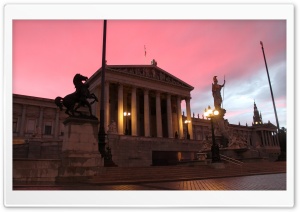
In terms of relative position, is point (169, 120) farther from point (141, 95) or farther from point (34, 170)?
point (34, 170)

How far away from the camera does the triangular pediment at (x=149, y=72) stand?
131 ft

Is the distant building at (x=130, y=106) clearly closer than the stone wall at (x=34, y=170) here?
No

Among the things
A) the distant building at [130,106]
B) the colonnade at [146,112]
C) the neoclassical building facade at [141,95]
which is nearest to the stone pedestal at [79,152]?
the neoclassical building facade at [141,95]

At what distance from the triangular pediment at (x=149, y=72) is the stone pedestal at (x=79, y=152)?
27892mm

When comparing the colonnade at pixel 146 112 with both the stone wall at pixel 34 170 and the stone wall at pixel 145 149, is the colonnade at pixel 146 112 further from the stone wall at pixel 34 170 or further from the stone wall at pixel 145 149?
the stone wall at pixel 34 170

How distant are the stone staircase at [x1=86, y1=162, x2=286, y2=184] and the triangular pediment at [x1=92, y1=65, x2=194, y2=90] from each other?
2624cm

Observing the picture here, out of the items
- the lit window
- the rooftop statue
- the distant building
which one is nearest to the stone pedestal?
the rooftop statue

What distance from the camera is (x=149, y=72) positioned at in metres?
44.1

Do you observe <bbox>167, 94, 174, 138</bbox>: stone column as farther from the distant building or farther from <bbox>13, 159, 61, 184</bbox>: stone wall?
<bbox>13, 159, 61, 184</bbox>: stone wall

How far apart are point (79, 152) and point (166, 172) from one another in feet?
18.6

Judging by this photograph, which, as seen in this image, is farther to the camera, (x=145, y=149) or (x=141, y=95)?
(x=141, y=95)
